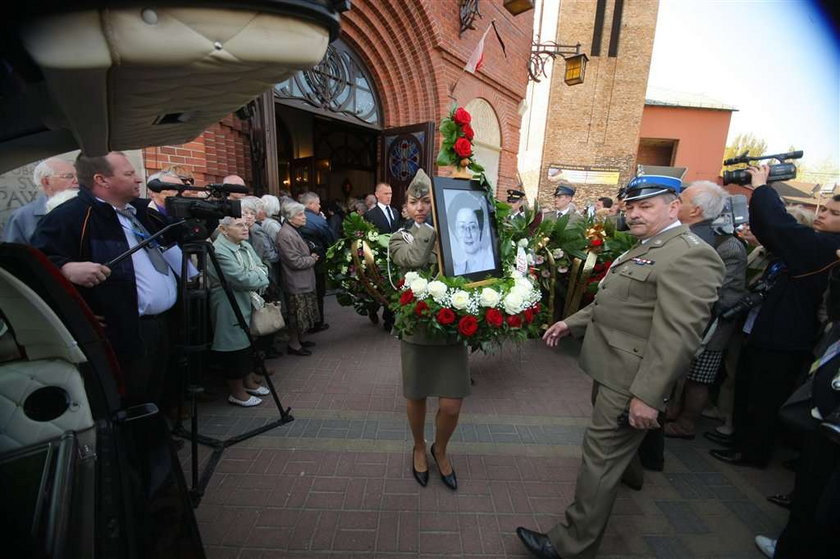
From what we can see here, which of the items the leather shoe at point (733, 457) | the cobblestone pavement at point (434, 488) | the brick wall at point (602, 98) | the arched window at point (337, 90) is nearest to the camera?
the cobblestone pavement at point (434, 488)

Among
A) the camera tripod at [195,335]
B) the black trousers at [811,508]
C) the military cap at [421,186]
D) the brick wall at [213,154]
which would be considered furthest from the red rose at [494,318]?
the brick wall at [213,154]

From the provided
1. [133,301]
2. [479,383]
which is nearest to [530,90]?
[479,383]

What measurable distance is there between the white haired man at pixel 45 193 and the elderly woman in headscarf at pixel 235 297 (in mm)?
1183

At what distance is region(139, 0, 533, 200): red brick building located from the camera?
532 cm

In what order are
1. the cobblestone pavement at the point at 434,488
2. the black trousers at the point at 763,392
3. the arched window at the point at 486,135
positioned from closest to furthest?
1. the cobblestone pavement at the point at 434,488
2. the black trousers at the point at 763,392
3. the arched window at the point at 486,135

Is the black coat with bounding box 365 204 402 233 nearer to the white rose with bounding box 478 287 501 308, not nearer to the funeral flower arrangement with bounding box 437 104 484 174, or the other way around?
the funeral flower arrangement with bounding box 437 104 484 174

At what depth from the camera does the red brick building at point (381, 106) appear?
17.5ft

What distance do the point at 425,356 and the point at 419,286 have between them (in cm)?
52

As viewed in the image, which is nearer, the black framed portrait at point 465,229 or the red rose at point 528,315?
the black framed portrait at point 465,229

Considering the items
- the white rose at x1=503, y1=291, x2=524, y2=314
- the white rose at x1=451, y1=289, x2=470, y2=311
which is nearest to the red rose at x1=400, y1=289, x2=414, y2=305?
the white rose at x1=451, y1=289, x2=470, y2=311

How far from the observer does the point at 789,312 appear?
2752 mm

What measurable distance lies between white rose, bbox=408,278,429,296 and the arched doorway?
5731mm

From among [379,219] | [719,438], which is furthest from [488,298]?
[379,219]

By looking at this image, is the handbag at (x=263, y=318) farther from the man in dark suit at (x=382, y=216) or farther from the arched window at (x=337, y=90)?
the arched window at (x=337, y=90)
